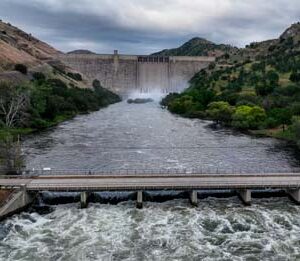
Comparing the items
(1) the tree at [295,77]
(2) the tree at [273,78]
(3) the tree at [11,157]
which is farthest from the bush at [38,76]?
(3) the tree at [11,157]

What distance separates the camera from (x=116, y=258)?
37.2 metres

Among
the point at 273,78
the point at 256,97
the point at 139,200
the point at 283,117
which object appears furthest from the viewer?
the point at 273,78

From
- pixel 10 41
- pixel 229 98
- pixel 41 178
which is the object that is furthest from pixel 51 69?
pixel 41 178

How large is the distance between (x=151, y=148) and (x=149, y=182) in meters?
32.1

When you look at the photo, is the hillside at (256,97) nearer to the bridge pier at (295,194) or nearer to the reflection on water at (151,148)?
the reflection on water at (151,148)

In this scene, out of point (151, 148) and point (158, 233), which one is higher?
point (151, 148)

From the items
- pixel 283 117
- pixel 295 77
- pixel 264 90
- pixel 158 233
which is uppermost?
pixel 295 77

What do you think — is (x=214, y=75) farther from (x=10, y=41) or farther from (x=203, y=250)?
(x=203, y=250)

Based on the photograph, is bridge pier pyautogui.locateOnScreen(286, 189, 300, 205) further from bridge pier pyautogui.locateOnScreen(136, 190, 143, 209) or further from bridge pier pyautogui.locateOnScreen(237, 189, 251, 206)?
bridge pier pyautogui.locateOnScreen(136, 190, 143, 209)

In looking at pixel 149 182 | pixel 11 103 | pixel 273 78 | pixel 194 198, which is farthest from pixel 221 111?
pixel 194 198

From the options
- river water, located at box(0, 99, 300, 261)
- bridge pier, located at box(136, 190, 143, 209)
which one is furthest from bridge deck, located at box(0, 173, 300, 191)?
river water, located at box(0, 99, 300, 261)

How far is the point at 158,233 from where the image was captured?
42156mm

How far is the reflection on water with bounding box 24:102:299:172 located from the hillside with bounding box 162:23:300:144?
702 cm

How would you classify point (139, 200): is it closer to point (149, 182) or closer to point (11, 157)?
point (149, 182)
